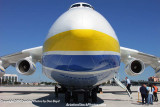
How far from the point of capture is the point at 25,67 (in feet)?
32.0

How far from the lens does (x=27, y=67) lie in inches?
388

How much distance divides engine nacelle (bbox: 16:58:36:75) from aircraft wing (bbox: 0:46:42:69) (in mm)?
1912

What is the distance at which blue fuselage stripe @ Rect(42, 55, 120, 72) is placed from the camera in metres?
4.78

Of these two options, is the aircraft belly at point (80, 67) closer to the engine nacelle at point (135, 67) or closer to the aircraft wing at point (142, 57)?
the engine nacelle at point (135, 67)

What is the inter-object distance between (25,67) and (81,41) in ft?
20.2

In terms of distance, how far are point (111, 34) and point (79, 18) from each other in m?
1.22

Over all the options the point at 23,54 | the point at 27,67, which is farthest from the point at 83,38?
the point at 23,54

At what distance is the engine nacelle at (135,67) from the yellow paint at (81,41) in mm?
3612

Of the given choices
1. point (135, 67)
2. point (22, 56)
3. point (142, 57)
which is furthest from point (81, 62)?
point (22, 56)

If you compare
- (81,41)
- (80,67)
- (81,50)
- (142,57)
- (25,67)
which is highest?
(142,57)

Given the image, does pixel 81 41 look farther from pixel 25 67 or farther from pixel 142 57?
pixel 142 57

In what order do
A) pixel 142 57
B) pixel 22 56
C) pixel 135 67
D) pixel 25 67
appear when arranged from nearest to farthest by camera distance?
→ pixel 135 67 < pixel 25 67 < pixel 142 57 < pixel 22 56

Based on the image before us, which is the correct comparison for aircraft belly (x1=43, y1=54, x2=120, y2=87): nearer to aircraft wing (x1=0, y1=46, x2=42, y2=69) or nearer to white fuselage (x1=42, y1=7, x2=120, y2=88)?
white fuselage (x1=42, y1=7, x2=120, y2=88)

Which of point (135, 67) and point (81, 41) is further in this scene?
point (135, 67)
